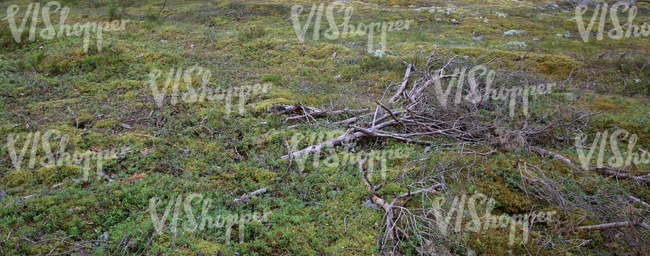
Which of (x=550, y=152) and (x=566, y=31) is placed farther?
(x=566, y=31)

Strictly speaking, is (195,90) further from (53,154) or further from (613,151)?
(613,151)

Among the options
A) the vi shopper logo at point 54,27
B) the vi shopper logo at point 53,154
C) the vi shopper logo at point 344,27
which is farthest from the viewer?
the vi shopper logo at point 344,27

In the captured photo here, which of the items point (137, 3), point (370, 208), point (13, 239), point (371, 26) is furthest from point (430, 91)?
point (137, 3)

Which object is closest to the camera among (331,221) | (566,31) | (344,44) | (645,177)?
(331,221)

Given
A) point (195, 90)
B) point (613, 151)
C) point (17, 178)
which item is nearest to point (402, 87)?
point (613, 151)

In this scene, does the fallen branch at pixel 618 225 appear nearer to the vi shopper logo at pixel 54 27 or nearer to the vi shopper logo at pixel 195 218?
the vi shopper logo at pixel 195 218

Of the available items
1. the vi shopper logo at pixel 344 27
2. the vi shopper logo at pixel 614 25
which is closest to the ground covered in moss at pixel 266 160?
the vi shopper logo at pixel 344 27

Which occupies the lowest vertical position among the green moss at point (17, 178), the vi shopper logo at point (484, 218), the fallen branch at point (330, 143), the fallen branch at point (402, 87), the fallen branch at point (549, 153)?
the vi shopper logo at point (484, 218)

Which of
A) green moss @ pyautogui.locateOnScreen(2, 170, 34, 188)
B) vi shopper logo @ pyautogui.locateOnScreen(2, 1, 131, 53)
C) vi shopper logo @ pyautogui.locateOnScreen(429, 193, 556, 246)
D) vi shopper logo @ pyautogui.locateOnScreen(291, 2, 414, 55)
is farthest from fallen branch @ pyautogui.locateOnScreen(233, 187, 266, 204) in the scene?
vi shopper logo @ pyautogui.locateOnScreen(2, 1, 131, 53)

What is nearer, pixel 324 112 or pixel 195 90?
pixel 324 112

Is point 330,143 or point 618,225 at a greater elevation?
point 330,143

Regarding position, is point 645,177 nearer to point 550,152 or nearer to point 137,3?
point 550,152

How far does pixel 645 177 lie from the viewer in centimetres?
428

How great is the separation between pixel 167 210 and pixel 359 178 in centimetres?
245
